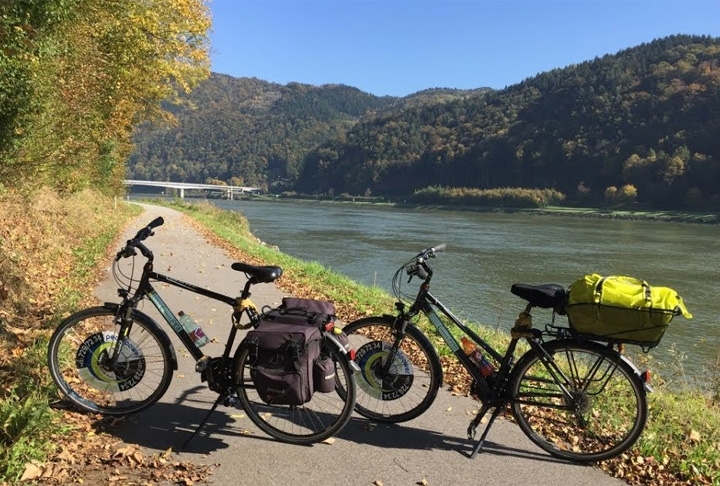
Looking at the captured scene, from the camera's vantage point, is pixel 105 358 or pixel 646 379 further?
pixel 105 358

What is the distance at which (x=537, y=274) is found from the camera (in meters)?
20.8

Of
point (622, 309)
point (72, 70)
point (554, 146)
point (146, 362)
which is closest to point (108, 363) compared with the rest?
point (146, 362)

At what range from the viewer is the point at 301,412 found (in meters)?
3.71

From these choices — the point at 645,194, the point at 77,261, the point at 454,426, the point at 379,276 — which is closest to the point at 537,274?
the point at 379,276

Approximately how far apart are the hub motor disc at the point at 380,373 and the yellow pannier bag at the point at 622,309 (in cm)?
121

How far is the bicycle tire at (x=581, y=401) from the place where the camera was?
332cm

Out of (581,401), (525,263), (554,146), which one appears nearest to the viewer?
(581,401)

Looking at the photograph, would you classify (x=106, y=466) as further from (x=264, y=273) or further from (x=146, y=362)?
(x=264, y=273)

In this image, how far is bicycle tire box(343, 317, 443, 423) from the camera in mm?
3830

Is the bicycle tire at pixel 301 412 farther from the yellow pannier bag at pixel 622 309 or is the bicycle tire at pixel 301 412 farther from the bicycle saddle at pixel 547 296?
the yellow pannier bag at pixel 622 309

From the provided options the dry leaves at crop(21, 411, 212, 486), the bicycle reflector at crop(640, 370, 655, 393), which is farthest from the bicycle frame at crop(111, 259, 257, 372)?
the bicycle reflector at crop(640, 370, 655, 393)

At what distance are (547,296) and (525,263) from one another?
69.8 feet

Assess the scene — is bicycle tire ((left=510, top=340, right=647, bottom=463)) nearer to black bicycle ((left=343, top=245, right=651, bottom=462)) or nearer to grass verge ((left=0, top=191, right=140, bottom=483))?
black bicycle ((left=343, top=245, right=651, bottom=462))

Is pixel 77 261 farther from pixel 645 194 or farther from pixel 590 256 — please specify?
pixel 645 194
